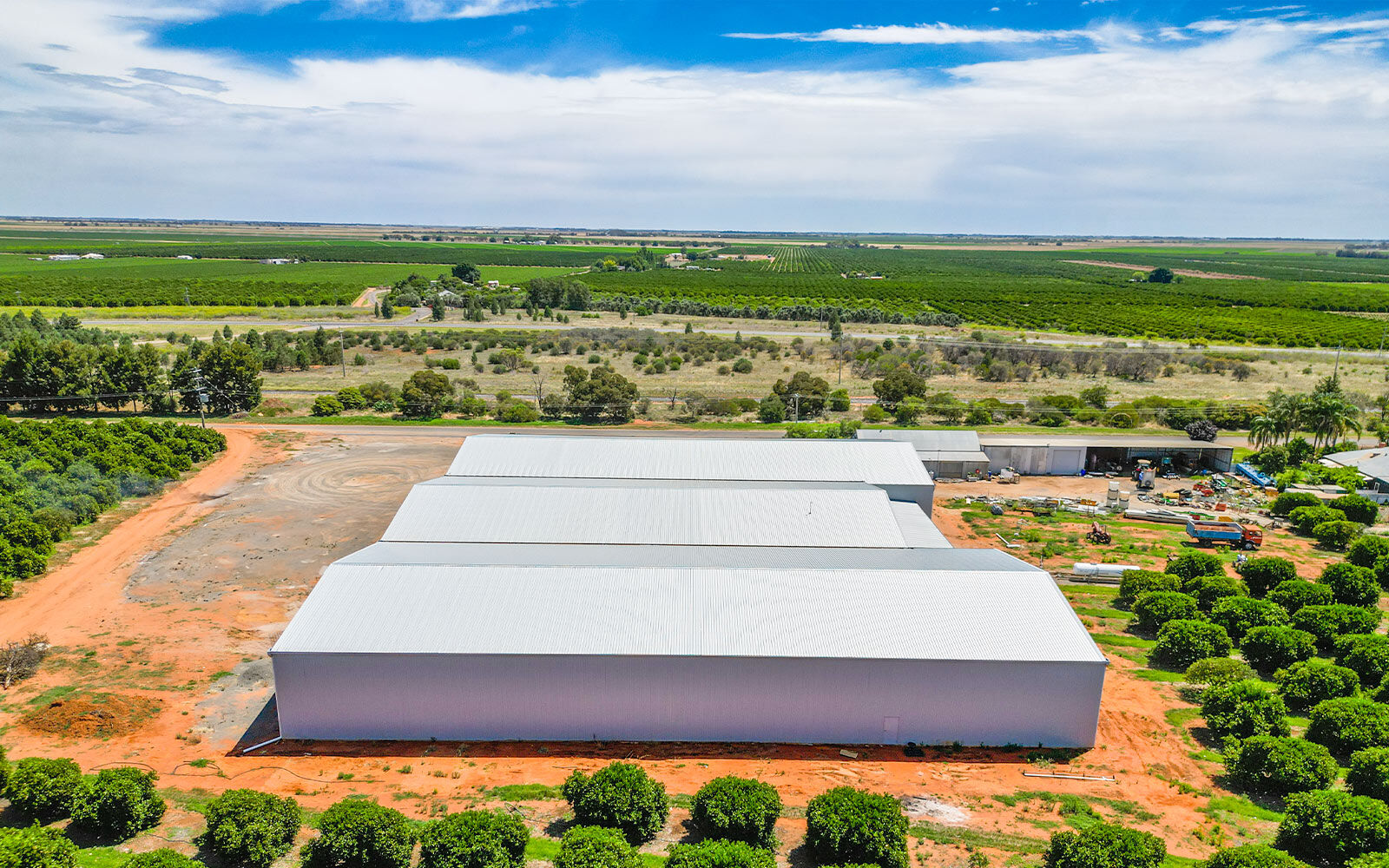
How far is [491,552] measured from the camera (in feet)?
100

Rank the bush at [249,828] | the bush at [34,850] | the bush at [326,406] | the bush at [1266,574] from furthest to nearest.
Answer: the bush at [326,406] < the bush at [1266,574] < the bush at [249,828] < the bush at [34,850]

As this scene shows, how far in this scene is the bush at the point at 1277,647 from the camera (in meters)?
28.5

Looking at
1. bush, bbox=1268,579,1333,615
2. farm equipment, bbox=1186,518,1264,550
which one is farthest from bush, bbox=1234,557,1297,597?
farm equipment, bbox=1186,518,1264,550

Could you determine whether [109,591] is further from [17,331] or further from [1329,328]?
[1329,328]

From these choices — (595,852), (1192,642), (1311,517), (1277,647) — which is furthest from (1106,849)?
(1311,517)

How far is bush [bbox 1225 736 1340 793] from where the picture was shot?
21.7 meters

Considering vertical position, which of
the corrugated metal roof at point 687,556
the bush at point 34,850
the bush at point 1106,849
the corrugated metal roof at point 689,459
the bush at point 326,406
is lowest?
the bush at point 1106,849

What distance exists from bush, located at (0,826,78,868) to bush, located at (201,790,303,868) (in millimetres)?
2702

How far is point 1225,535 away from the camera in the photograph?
41656 mm

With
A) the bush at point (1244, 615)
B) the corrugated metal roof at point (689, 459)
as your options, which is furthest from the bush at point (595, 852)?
the bush at point (1244, 615)

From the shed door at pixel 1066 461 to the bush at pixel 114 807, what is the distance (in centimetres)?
5302

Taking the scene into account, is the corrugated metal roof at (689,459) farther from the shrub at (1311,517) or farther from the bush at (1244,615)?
the shrub at (1311,517)

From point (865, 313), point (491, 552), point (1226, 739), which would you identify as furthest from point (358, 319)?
point (1226, 739)

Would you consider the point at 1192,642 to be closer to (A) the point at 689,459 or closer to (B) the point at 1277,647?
(B) the point at 1277,647
